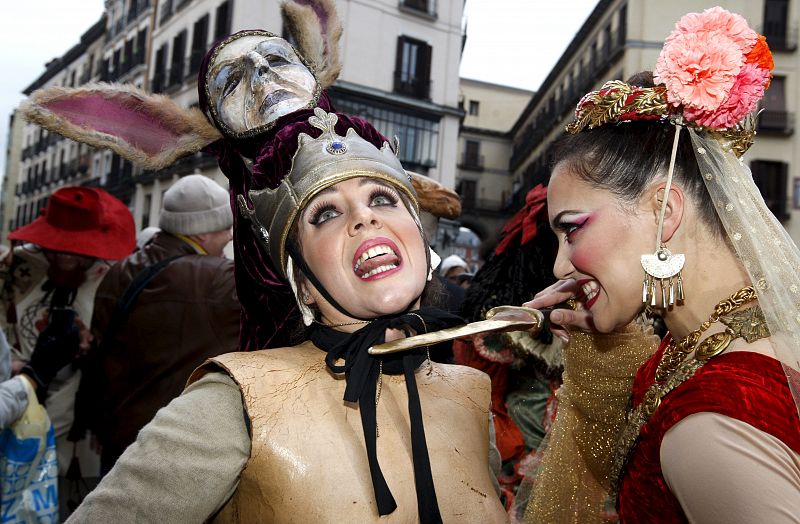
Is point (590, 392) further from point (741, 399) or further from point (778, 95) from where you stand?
point (778, 95)

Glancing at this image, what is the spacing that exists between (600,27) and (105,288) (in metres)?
26.7

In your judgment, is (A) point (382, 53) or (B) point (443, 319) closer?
(B) point (443, 319)

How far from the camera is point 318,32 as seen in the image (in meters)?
2.35

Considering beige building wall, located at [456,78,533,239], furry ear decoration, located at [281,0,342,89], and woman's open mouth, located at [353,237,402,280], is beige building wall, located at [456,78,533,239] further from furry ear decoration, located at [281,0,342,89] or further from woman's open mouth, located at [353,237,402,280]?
woman's open mouth, located at [353,237,402,280]

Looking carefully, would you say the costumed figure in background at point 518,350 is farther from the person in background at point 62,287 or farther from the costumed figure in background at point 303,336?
the person in background at point 62,287

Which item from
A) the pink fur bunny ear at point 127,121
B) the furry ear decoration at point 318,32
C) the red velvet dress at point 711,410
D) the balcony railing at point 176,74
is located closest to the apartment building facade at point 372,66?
the balcony railing at point 176,74

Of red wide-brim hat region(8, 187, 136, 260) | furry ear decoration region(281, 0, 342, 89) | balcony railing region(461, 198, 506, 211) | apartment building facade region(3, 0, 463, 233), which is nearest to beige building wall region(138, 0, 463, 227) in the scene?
apartment building facade region(3, 0, 463, 233)

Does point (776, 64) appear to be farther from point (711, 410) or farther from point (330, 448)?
point (330, 448)

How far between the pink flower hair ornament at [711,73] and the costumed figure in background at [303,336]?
763 millimetres

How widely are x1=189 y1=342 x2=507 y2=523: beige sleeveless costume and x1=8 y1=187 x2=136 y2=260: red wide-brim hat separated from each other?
2449mm

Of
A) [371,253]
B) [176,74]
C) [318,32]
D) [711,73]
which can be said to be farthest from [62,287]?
[176,74]

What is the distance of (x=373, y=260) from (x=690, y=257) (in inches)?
32.4

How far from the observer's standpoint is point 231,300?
10.2ft

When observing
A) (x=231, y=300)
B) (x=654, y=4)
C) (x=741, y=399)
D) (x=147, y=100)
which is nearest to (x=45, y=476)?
(x=231, y=300)
